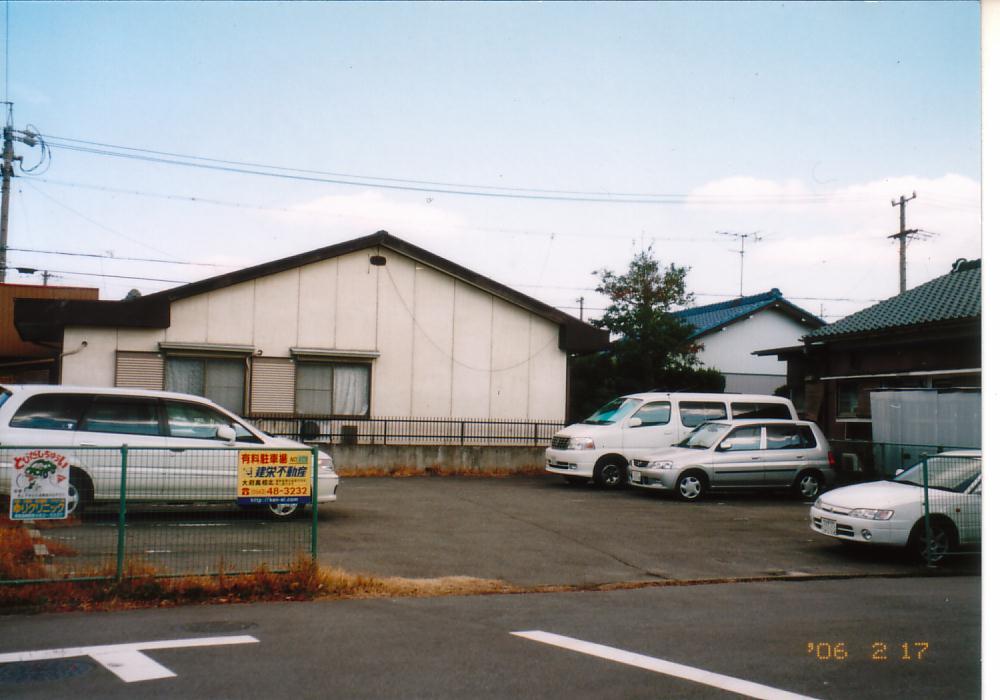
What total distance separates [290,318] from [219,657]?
53.5ft

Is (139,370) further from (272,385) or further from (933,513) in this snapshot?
(933,513)

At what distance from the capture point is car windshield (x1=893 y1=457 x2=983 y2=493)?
10.6 metres

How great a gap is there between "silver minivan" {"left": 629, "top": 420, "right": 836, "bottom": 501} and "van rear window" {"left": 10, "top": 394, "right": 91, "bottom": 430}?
32.1ft

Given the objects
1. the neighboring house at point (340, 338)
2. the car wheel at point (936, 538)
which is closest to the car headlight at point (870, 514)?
the car wheel at point (936, 538)

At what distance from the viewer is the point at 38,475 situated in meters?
7.94

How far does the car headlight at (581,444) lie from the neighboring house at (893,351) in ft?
24.1

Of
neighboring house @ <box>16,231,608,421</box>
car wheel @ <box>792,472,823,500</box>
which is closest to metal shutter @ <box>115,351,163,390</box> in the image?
neighboring house @ <box>16,231,608,421</box>

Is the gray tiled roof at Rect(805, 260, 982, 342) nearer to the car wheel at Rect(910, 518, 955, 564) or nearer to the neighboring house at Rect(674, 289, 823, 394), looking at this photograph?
the car wheel at Rect(910, 518, 955, 564)

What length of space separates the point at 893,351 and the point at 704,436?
6.59 m

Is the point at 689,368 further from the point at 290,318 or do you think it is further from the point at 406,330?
the point at 290,318

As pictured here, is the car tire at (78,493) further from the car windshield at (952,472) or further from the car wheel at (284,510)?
the car windshield at (952,472)

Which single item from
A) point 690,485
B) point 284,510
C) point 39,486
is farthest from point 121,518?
point 690,485

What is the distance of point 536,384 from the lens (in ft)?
77.8

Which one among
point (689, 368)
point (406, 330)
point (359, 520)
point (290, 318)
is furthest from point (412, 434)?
point (689, 368)
